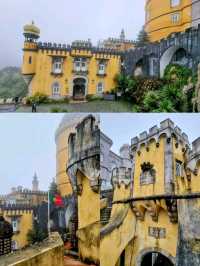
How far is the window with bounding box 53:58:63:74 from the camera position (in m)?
3.43

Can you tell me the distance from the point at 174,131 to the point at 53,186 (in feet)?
3.77

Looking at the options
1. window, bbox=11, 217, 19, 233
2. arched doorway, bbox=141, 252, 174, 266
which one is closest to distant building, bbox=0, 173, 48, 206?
window, bbox=11, 217, 19, 233

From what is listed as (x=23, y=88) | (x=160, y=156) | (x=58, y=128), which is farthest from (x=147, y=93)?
(x=23, y=88)

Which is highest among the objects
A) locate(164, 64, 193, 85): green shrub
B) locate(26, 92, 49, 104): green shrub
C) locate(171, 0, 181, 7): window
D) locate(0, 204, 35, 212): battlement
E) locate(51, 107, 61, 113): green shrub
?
locate(171, 0, 181, 7): window

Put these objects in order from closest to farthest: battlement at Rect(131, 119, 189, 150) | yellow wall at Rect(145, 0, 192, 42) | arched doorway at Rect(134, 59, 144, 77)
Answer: battlement at Rect(131, 119, 189, 150), arched doorway at Rect(134, 59, 144, 77), yellow wall at Rect(145, 0, 192, 42)

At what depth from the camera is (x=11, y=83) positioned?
349 centimetres

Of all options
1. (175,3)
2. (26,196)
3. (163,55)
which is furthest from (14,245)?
(175,3)

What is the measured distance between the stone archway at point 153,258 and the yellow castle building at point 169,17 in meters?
2.01

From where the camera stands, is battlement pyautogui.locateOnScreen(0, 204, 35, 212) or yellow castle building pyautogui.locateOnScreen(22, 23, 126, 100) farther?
yellow castle building pyautogui.locateOnScreen(22, 23, 126, 100)

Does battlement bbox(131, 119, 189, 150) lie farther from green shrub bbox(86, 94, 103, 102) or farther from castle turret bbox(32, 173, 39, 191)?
castle turret bbox(32, 173, 39, 191)

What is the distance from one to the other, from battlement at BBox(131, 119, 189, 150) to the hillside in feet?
3.70

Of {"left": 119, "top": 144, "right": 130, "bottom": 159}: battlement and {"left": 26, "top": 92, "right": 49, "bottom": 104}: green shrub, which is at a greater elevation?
{"left": 26, "top": 92, "right": 49, "bottom": 104}: green shrub

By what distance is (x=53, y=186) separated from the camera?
321cm

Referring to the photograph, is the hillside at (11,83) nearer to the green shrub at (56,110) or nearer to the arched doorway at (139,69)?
the green shrub at (56,110)
